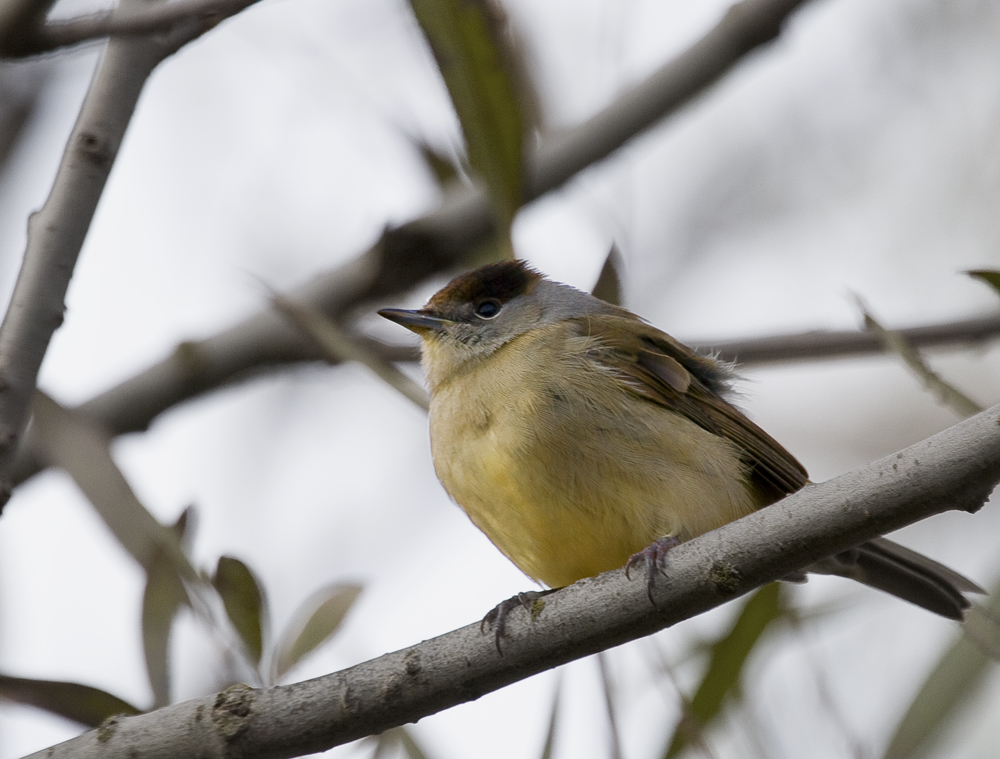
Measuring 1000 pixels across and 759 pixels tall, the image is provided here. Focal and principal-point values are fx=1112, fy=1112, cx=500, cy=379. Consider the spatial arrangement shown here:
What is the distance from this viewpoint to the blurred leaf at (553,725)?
10.2 ft

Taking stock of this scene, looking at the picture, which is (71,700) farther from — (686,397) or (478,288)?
(478,288)

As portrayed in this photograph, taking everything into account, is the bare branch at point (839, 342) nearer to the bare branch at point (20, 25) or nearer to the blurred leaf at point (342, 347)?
the blurred leaf at point (342, 347)

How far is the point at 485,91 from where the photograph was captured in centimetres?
356

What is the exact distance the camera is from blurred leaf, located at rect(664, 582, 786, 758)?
3547mm

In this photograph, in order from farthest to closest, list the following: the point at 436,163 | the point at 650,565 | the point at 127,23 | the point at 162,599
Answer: the point at 436,163 → the point at 162,599 → the point at 650,565 → the point at 127,23

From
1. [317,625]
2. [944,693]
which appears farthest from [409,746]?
[944,693]

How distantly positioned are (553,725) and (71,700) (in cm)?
129

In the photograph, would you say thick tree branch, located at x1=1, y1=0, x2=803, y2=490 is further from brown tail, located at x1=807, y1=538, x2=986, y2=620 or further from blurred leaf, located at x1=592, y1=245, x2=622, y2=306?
brown tail, located at x1=807, y1=538, x2=986, y2=620

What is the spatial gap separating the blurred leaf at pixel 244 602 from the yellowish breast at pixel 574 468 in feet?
3.41

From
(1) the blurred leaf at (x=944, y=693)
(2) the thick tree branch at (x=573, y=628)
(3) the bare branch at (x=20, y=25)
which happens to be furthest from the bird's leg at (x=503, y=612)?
(3) the bare branch at (x=20, y=25)

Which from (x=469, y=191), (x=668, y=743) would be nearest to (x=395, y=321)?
(x=469, y=191)

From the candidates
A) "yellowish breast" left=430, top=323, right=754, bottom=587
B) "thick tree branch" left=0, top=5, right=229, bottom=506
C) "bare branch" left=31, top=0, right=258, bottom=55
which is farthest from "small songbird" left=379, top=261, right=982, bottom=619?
"bare branch" left=31, top=0, right=258, bottom=55

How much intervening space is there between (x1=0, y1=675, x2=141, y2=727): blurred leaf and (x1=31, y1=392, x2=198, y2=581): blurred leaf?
0.38 metres

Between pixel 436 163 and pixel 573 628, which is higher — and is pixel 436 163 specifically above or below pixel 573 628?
above
